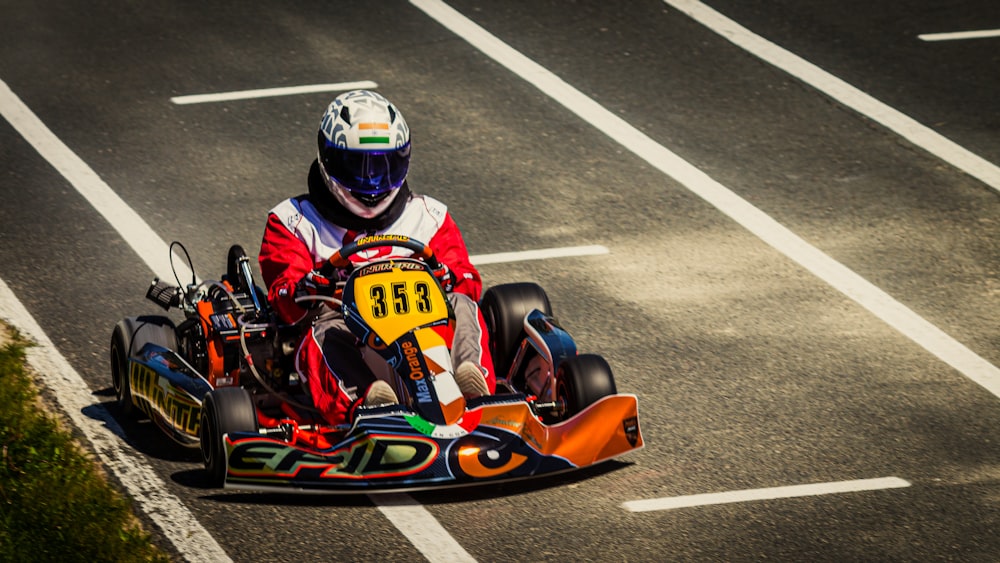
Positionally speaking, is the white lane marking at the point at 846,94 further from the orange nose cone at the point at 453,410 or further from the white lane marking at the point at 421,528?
the white lane marking at the point at 421,528

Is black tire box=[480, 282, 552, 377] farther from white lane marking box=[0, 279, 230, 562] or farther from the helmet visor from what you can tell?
white lane marking box=[0, 279, 230, 562]

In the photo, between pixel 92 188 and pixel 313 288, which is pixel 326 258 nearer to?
pixel 313 288

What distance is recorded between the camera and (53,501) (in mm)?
6797

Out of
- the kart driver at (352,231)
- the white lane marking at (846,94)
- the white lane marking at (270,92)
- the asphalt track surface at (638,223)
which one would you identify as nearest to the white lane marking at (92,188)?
the asphalt track surface at (638,223)

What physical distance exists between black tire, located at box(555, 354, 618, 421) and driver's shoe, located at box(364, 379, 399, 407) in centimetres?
80

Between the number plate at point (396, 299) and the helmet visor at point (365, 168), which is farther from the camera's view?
the helmet visor at point (365, 168)

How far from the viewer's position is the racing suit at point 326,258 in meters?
7.41

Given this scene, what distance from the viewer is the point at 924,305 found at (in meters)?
9.65

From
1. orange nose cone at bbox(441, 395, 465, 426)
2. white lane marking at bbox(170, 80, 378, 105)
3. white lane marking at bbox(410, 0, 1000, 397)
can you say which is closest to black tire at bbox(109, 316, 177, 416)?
orange nose cone at bbox(441, 395, 465, 426)

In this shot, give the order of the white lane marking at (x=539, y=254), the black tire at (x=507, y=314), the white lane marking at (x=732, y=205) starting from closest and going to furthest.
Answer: the black tire at (x=507, y=314)
the white lane marking at (x=732, y=205)
the white lane marking at (x=539, y=254)

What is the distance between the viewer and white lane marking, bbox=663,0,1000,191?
11898mm

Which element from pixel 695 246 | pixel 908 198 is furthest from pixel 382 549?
pixel 908 198

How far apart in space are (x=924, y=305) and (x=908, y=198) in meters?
1.79

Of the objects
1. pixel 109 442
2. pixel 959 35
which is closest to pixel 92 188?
pixel 109 442
